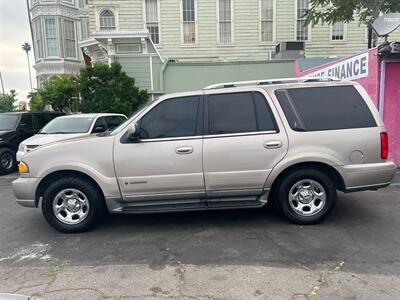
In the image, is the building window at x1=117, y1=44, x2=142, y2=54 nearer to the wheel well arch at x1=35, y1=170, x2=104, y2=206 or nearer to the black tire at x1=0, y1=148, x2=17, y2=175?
the black tire at x1=0, y1=148, x2=17, y2=175

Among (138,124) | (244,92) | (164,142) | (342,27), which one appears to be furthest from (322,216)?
(342,27)

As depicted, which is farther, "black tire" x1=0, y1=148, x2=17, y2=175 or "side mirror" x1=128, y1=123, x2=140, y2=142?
"black tire" x1=0, y1=148, x2=17, y2=175

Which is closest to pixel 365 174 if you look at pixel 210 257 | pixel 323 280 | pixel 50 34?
pixel 323 280

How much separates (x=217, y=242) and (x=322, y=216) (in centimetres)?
155

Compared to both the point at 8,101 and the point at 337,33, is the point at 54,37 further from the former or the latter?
the point at 337,33

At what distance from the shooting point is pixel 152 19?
20.9m

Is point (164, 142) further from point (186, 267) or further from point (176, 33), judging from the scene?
point (176, 33)

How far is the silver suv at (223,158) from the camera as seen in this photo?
415 centimetres

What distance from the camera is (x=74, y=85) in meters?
13.8

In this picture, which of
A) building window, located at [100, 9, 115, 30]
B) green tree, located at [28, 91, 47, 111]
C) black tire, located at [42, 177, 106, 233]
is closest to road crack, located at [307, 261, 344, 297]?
black tire, located at [42, 177, 106, 233]

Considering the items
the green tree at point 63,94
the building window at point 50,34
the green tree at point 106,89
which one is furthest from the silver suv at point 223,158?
the building window at point 50,34

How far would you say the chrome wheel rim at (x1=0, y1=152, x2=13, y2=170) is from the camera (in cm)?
890

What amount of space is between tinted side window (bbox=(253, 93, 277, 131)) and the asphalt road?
4.54ft

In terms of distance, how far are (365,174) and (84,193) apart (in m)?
3.81
